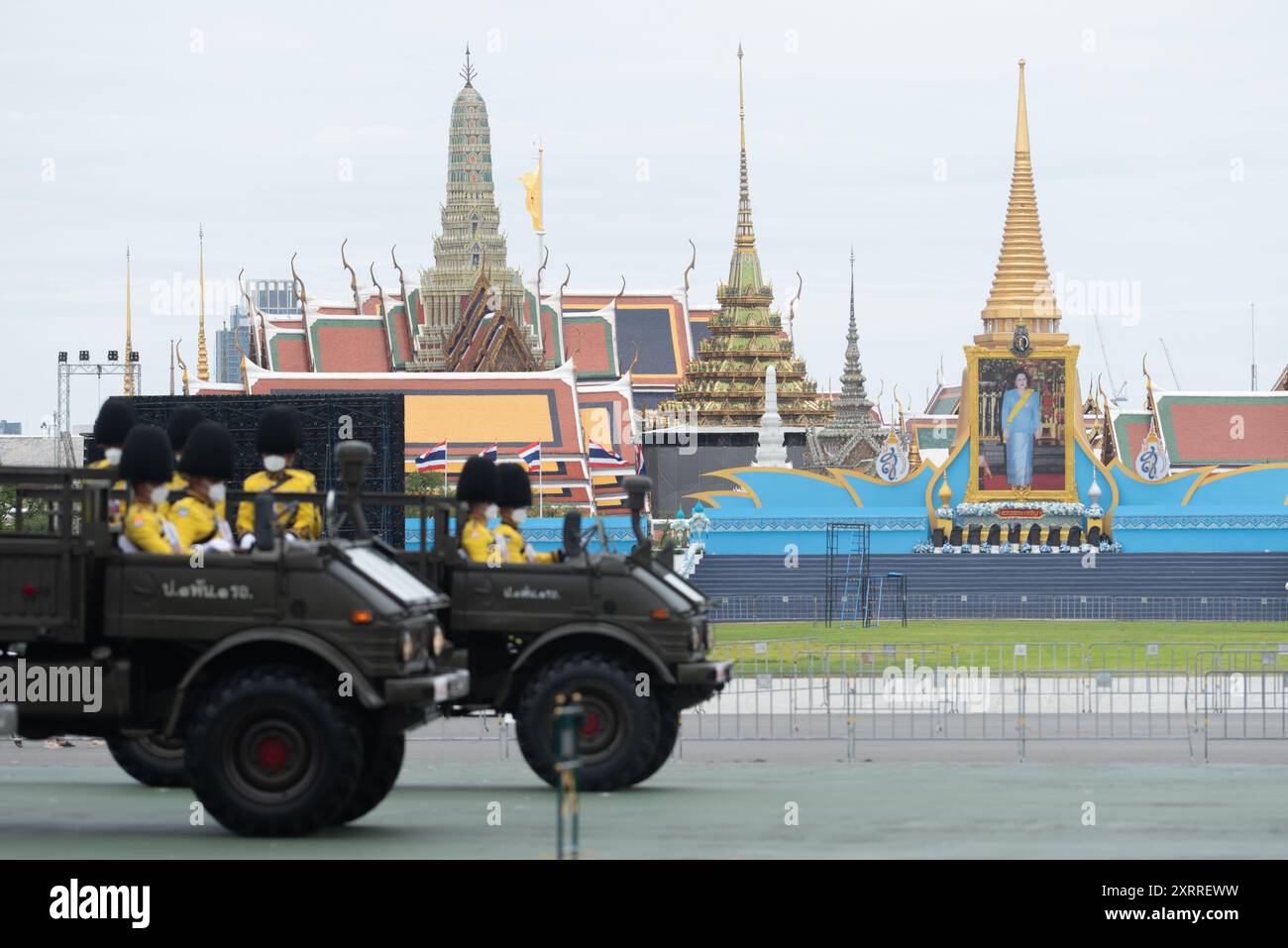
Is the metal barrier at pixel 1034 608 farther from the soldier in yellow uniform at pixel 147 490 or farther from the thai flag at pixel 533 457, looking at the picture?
the soldier in yellow uniform at pixel 147 490

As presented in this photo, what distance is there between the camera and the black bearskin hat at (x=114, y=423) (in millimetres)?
16469

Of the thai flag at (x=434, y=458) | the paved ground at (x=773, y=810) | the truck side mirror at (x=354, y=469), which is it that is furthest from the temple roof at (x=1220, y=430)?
the truck side mirror at (x=354, y=469)

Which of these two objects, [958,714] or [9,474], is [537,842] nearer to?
[9,474]

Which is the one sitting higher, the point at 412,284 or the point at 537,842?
the point at 412,284

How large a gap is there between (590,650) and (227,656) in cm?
356

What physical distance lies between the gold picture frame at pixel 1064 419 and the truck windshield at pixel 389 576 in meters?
50.4

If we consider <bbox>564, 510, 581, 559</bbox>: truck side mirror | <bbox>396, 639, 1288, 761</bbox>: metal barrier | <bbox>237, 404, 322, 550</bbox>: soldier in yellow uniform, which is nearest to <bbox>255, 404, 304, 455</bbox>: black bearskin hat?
<bbox>237, 404, 322, 550</bbox>: soldier in yellow uniform

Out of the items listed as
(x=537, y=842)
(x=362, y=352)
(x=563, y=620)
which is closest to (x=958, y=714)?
(x=563, y=620)

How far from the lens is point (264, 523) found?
520 inches

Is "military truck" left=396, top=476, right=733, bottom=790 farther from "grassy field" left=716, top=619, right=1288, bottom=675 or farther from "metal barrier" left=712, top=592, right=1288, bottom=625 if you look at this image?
"metal barrier" left=712, top=592, right=1288, bottom=625

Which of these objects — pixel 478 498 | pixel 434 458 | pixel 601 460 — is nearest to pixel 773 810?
pixel 478 498

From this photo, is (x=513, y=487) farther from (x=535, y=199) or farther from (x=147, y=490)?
(x=535, y=199)
